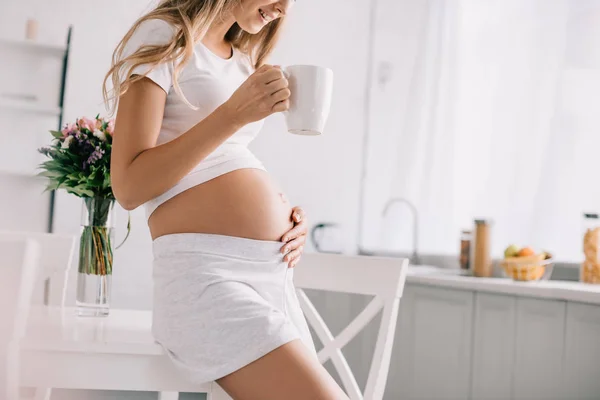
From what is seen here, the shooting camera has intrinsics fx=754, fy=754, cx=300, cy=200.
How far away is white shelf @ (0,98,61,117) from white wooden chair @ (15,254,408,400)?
6.11 feet

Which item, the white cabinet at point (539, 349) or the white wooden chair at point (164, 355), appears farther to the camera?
the white cabinet at point (539, 349)

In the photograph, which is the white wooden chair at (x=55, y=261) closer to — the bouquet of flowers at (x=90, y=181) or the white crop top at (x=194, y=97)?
the bouquet of flowers at (x=90, y=181)

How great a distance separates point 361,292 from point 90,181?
685mm

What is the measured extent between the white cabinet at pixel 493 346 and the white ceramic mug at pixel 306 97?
5.05 ft

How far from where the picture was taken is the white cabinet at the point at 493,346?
2.48 metres

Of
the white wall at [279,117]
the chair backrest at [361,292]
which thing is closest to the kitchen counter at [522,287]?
the chair backrest at [361,292]

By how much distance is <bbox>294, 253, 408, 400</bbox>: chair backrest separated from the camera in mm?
1657

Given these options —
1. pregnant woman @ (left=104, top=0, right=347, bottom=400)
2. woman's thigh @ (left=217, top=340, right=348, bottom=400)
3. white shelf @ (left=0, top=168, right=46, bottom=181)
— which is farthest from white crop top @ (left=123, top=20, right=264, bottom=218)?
white shelf @ (left=0, top=168, right=46, bottom=181)

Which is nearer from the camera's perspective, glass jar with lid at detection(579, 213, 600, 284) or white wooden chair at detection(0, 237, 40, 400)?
white wooden chair at detection(0, 237, 40, 400)

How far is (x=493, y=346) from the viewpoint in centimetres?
255

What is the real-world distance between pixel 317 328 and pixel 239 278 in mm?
639

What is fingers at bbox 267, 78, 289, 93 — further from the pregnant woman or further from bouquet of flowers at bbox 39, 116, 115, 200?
bouquet of flowers at bbox 39, 116, 115, 200

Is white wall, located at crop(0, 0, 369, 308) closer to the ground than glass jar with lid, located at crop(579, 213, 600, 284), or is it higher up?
higher up

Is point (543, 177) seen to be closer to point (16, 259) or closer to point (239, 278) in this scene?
point (239, 278)
